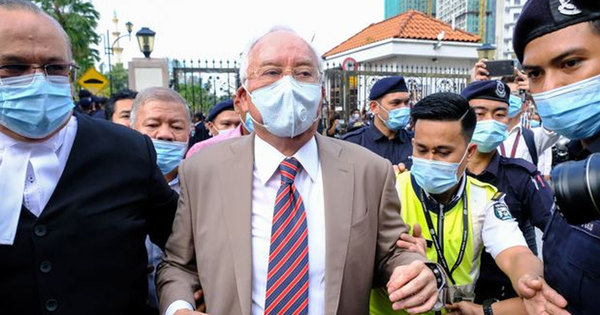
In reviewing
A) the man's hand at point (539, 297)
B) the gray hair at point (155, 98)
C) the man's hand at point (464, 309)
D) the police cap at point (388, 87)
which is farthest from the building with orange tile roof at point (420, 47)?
the man's hand at point (539, 297)

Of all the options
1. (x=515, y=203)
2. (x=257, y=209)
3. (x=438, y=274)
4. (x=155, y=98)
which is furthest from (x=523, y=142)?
(x=155, y=98)

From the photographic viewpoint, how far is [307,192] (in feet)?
5.51

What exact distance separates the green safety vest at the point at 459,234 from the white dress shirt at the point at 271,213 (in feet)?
1.78

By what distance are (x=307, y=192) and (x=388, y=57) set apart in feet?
49.9

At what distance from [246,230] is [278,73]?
65 cm

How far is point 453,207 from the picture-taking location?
2.13 m

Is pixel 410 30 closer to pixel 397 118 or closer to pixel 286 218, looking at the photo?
pixel 397 118

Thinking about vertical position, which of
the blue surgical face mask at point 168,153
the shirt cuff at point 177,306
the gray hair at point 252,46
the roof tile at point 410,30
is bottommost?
the shirt cuff at point 177,306

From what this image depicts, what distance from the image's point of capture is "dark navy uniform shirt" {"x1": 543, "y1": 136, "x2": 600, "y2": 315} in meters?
1.28

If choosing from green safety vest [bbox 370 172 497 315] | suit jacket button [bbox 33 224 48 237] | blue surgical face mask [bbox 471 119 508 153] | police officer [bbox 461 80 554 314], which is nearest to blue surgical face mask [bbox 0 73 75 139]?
A: suit jacket button [bbox 33 224 48 237]

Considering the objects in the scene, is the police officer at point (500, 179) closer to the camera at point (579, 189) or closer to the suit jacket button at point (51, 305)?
the camera at point (579, 189)

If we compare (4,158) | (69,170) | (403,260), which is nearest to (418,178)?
(403,260)

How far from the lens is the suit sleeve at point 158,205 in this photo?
1.72 m

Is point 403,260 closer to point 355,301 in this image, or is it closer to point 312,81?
point 355,301
